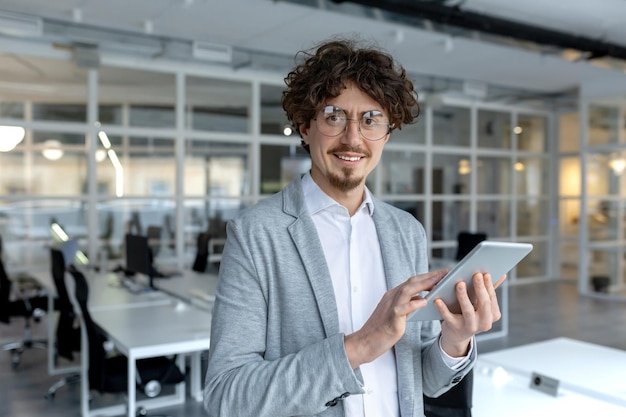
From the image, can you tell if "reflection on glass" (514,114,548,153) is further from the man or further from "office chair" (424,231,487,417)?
the man

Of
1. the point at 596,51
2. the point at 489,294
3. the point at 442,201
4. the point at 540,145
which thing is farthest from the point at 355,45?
the point at 540,145

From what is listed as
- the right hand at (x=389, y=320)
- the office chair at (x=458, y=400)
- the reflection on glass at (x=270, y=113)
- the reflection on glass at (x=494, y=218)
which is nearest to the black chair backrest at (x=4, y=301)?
the reflection on glass at (x=270, y=113)

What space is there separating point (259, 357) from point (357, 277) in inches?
11.5

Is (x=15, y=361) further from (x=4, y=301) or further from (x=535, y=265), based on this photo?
(x=535, y=265)

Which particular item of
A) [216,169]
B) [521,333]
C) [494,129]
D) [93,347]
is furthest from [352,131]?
[494,129]

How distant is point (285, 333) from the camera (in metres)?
1.18

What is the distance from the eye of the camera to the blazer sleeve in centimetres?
105

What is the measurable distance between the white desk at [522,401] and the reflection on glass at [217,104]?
6.18m

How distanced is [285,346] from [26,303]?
5578mm

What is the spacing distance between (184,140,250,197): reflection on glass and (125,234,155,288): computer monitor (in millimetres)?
2302

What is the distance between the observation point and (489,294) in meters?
1.08

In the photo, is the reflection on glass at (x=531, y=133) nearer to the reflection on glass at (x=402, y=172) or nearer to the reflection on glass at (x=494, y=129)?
the reflection on glass at (x=494, y=129)

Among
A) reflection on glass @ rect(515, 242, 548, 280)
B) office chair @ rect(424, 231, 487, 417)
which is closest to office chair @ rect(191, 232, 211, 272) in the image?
office chair @ rect(424, 231, 487, 417)

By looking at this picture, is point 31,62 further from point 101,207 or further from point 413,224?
point 413,224
